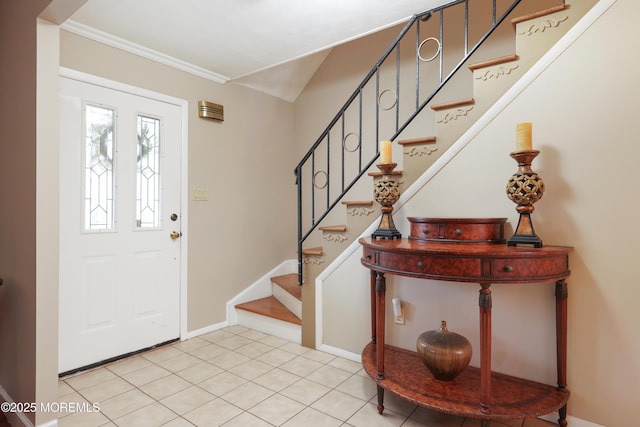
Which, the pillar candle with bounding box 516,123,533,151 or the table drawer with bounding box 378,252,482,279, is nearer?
the table drawer with bounding box 378,252,482,279

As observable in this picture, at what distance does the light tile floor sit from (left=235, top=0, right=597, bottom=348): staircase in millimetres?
376

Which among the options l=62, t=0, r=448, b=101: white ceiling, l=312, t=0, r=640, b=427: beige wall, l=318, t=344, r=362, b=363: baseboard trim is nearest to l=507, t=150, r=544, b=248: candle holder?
l=312, t=0, r=640, b=427: beige wall

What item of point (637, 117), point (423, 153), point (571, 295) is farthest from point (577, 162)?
point (423, 153)

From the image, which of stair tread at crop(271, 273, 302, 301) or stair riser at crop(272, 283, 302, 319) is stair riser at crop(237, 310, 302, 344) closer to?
stair riser at crop(272, 283, 302, 319)

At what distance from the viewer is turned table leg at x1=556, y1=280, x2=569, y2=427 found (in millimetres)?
1635

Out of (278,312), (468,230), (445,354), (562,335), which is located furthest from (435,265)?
(278,312)

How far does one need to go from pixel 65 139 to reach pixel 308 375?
2256 millimetres

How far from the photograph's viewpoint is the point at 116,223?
2557 millimetres

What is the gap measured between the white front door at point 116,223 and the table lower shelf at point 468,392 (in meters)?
1.82

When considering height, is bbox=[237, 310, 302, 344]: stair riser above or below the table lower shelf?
below

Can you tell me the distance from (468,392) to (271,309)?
75.6 inches

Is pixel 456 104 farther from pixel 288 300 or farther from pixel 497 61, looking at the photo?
pixel 288 300

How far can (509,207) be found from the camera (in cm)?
182

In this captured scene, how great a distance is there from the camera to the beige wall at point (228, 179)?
9.19 ft
